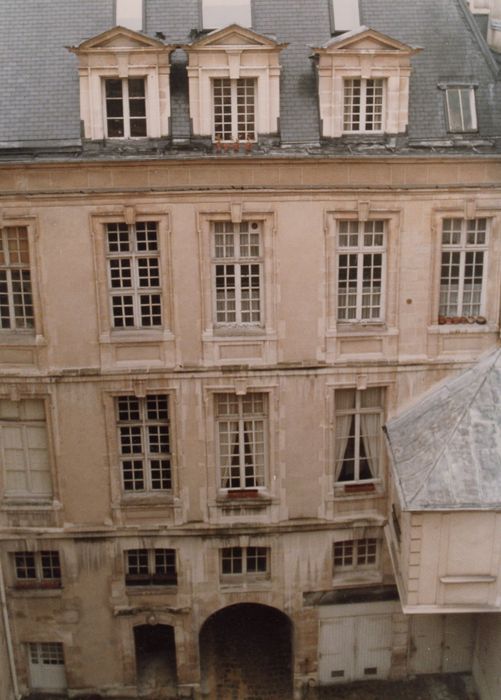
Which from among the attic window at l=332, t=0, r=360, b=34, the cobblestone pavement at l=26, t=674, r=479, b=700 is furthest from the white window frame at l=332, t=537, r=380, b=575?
the attic window at l=332, t=0, r=360, b=34

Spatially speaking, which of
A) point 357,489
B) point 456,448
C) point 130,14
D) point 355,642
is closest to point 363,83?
point 130,14

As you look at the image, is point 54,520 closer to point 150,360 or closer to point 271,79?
point 150,360

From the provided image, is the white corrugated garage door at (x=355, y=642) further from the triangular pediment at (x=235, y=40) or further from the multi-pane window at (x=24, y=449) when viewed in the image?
the triangular pediment at (x=235, y=40)

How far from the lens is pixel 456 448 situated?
67.3 feet

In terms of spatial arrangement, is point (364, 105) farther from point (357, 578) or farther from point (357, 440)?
point (357, 578)

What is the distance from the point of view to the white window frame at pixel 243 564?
2489 centimetres

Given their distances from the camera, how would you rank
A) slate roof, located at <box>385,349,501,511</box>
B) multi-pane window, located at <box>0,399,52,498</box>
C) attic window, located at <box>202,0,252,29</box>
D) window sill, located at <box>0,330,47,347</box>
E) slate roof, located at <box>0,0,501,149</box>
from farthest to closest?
multi-pane window, located at <box>0,399,52,498</box>
attic window, located at <box>202,0,252,29</box>
window sill, located at <box>0,330,47,347</box>
slate roof, located at <box>0,0,501,149</box>
slate roof, located at <box>385,349,501,511</box>

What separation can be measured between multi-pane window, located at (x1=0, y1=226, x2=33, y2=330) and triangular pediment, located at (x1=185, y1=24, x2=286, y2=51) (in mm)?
6711

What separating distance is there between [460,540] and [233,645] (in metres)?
10.5

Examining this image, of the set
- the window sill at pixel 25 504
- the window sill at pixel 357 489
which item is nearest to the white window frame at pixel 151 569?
the window sill at pixel 25 504

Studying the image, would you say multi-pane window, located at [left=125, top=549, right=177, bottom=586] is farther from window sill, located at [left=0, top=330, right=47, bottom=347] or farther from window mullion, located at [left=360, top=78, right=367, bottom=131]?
window mullion, located at [left=360, top=78, right=367, bottom=131]

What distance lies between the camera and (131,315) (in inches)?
899

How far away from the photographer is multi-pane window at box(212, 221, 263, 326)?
72.9 ft

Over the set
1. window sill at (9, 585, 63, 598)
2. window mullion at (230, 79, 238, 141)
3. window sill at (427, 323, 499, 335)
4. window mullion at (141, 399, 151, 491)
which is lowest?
window sill at (9, 585, 63, 598)
